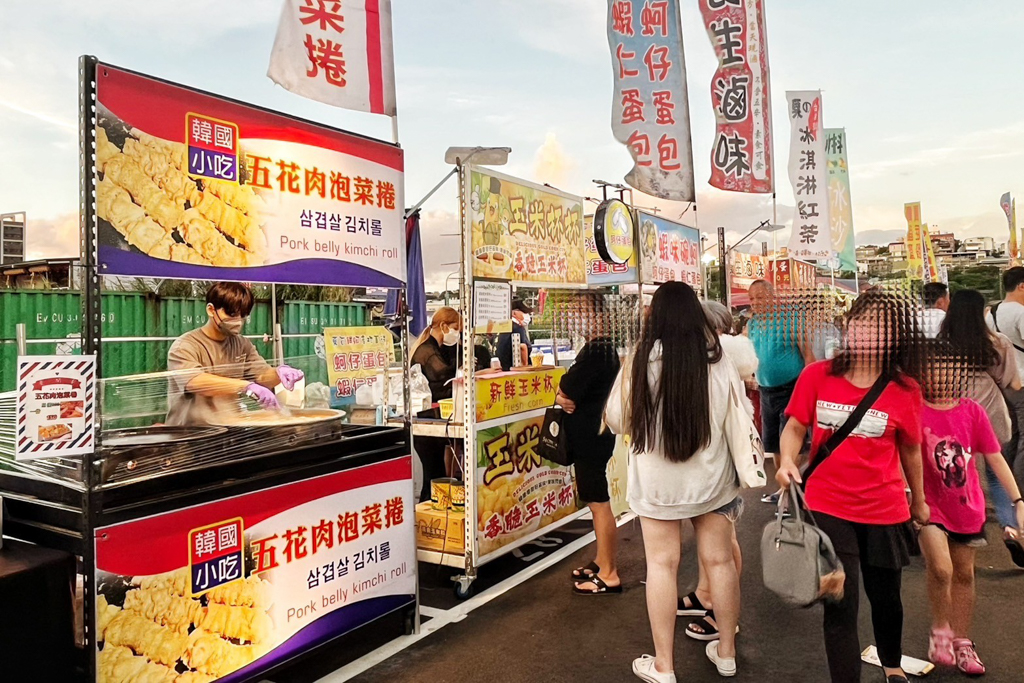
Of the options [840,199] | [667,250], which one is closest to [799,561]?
[667,250]

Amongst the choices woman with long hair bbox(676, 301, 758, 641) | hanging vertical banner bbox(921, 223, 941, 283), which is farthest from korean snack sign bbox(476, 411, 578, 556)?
hanging vertical banner bbox(921, 223, 941, 283)

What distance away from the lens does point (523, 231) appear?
5199mm

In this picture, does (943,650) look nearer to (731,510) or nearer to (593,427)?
(731,510)

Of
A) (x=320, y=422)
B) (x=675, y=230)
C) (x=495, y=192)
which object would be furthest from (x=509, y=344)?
(x=320, y=422)

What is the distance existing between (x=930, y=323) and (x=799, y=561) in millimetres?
1203

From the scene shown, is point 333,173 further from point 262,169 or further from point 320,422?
point 320,422

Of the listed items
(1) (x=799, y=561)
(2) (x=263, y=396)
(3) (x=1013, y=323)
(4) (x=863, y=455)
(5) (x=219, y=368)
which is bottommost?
(1) (x=799, y=561)

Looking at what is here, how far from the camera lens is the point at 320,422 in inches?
140

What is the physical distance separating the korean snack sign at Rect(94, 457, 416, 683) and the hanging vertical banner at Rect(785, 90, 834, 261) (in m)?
8.83

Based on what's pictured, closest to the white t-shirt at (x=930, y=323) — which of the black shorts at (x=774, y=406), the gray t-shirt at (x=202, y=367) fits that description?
the gray t-shirt at (x=202, y=367)

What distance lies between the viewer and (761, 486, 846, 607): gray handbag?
104 inches

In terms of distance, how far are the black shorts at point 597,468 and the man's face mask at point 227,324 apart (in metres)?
2.28

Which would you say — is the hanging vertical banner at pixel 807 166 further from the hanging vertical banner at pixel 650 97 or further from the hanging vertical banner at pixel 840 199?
the hanging vertical banner at pixel 650 97

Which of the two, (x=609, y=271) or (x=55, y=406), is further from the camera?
(x=609, y=271)
